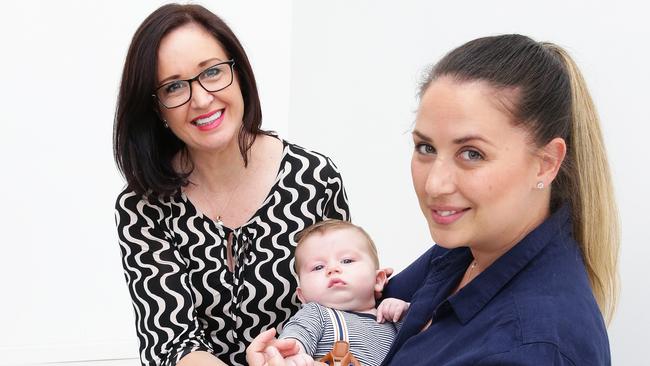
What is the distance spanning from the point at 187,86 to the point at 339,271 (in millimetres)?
659

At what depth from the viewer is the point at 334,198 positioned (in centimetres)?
251

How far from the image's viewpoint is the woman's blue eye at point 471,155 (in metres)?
1.49

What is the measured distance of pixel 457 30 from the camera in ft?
11.9

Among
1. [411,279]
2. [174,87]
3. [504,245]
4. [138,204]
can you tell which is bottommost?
[411,279]

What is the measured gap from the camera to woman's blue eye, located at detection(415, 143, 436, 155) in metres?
1.58

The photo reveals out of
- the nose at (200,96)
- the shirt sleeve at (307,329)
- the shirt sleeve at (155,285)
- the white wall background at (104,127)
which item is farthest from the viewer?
the white wall background at (104,127)

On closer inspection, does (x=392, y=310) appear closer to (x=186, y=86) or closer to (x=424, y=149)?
(x=424, y=149)

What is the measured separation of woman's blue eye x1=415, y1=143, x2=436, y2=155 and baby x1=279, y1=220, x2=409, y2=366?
61cm

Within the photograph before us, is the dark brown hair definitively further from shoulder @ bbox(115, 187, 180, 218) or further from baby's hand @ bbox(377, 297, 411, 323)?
shoulder @ bbox(115, 187, 180, 218)

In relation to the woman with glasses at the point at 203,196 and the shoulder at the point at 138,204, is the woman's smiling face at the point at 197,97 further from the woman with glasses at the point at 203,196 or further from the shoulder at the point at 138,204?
the shoulder at the point at 138,204

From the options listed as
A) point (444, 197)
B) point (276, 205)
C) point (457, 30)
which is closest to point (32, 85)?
point (457, 30)

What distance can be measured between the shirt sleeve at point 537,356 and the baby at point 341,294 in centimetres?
69

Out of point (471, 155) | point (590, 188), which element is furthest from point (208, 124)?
point (590, 188)

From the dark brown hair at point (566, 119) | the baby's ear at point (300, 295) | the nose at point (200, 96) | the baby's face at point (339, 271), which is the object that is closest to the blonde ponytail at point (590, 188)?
the dark brown hair at point (566, 119)
